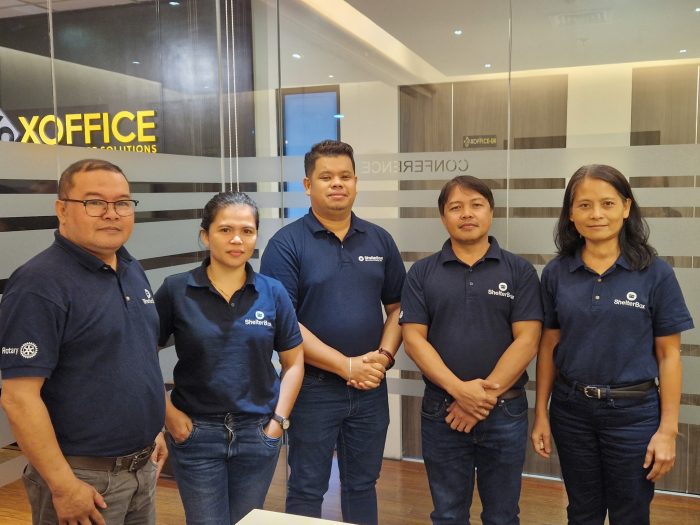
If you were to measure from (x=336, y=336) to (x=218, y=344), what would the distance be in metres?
0.54

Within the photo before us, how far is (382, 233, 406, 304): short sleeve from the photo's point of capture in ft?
8.28

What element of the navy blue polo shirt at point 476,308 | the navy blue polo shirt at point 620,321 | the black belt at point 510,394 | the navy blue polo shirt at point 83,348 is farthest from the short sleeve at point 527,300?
the navy blue polo shirt at point 83,348

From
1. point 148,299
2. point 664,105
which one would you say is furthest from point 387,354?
point 664,105

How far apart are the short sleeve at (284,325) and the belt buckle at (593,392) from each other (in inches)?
38.9

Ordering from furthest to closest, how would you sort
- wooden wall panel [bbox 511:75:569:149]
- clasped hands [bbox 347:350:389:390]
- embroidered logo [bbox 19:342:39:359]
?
wooden wall panel [bbox 511:75:569:149]
clasped hands [bbox 347:350:389:390]
embroidered logo [bbox 19:342:39:359]

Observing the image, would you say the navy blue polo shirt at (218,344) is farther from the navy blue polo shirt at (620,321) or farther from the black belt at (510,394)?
the navy blue polo shirt at (620,321)

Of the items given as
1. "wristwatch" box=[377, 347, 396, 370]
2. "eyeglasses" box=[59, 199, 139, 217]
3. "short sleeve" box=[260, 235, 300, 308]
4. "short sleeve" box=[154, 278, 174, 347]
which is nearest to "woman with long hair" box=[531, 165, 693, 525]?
"wristwatch" box=[377, 347, 396, 370]

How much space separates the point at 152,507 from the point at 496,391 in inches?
46.6

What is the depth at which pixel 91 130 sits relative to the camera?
8.29ft

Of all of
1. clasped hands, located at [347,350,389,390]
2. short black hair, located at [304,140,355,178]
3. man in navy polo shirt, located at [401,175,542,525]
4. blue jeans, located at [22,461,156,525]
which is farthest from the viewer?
short black hair, located at [304,140,355,178]

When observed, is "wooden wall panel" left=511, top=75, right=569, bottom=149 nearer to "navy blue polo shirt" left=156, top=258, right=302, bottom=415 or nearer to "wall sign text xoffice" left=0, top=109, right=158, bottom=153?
"navy blue polo shirt" left=156, top=258, right=302, bottom=415

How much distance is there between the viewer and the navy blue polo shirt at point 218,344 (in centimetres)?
197

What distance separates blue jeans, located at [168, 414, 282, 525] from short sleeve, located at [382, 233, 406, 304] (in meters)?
0.76

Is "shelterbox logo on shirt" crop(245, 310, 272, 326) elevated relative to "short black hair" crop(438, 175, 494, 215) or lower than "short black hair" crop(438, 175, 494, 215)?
lower
